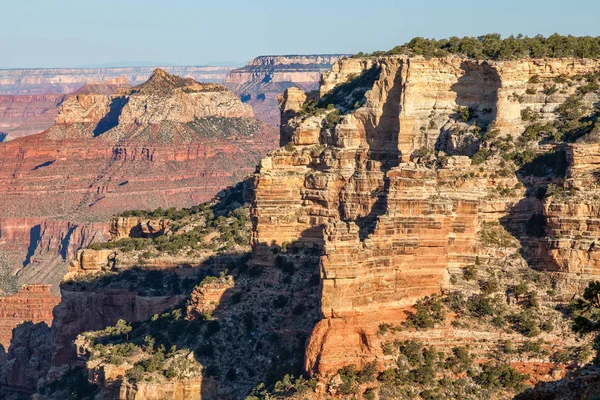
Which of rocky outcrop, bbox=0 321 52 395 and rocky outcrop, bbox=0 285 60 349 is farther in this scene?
rocky outcrop, bbox=0 285 60 349

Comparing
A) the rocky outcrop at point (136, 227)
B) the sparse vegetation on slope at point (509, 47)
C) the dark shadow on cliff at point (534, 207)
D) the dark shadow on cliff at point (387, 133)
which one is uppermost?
the sparse vegetation on slope at point (509, 47)

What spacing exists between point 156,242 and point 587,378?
166 feet

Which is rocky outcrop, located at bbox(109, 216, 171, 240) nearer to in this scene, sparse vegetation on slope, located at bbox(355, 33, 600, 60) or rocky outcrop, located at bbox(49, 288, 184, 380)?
rocky outcrop, located at bbox(49, 288, 184, 380)

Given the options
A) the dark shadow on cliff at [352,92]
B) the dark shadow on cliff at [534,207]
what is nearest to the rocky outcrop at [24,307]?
the dark shadow on cliff at [352,92]

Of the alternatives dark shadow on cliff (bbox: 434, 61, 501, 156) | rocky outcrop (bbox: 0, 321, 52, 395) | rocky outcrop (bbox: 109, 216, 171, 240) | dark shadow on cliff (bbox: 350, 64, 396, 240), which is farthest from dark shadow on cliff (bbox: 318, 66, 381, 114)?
rocky outcrop (bbox: 0, 321, 52, 395)

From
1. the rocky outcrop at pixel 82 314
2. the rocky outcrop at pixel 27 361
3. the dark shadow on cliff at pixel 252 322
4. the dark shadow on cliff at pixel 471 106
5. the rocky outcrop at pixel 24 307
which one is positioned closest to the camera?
the dark shadow on cliff at pixel 252 322

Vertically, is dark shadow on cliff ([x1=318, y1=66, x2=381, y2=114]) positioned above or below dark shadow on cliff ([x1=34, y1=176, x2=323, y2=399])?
above

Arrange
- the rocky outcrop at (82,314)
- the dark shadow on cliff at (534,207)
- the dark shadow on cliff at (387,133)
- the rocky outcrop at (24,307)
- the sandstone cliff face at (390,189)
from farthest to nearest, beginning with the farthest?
the rocky outcrop at (24,307)
the rocky outcrop at (82,314)
the dark shadow on cliff at (387,133)
the dark shadow on cliff at (534,207)
the sandstone cliff face at (390,189)

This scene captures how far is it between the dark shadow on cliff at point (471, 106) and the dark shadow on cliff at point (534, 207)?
4.23 meters

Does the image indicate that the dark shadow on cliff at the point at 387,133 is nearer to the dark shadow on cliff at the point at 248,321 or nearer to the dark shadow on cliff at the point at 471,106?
the dark shadow on cliff at the point at 471,106

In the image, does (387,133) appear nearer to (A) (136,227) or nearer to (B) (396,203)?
(B) (396,203)

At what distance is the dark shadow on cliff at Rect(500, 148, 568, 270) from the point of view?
206 ft

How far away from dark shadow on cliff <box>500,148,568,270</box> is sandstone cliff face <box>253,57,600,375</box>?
48cm

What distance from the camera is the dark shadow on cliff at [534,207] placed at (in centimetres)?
6272
